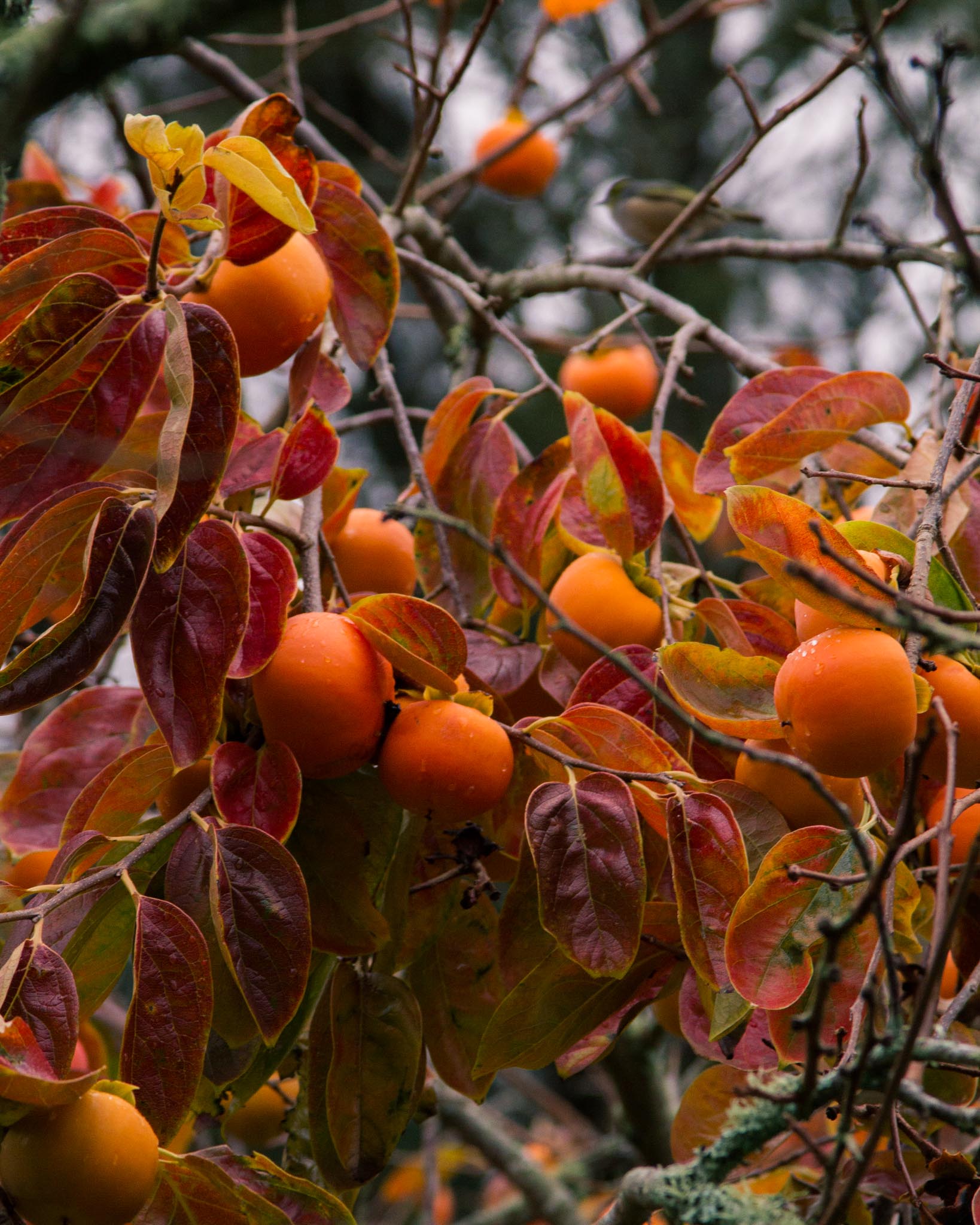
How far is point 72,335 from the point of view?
66cm

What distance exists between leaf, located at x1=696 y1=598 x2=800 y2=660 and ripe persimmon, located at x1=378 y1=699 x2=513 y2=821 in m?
0.18

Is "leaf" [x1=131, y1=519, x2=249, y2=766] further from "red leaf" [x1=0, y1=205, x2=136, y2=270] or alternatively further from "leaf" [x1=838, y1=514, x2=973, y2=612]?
"leaf" [x1=838, y1=514, x2=973, y2=612]

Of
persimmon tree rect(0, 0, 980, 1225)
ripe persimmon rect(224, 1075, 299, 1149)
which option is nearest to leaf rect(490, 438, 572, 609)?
persimmon tree rect(0, 0, 980, 1225)

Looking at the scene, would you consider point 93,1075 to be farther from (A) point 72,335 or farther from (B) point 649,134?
(B) point 649,134

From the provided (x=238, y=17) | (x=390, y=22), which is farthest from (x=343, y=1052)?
(x=390, y=22)

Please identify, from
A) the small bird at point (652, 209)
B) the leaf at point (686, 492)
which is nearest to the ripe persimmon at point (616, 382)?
the small bird at point (652, 209)

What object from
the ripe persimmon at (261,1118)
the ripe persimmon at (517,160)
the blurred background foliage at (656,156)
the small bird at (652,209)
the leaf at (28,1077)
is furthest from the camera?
the blurred background foliage at (656,156)

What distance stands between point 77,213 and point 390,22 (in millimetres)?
3602

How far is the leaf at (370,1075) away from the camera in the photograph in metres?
0.71

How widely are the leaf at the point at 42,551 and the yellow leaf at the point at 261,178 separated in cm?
18

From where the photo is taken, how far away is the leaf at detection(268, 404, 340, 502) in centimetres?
74

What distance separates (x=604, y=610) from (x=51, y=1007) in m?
0.42

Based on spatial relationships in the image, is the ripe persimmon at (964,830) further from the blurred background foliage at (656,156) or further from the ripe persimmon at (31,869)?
the blurred background foliage at (656,156)

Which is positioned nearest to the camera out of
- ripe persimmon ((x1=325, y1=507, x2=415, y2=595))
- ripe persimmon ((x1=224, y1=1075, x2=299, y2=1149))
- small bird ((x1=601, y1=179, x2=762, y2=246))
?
ripe persimmon ((x1=325, y1=507, x2=415, y2=595))
